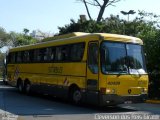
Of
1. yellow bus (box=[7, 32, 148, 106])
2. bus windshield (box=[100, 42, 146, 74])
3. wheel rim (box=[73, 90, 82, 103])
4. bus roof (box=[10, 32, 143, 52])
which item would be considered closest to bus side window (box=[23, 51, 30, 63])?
bus roof (box=[10, 32, 143, 52])

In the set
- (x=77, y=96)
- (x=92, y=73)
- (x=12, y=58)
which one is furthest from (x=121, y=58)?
(x=12, y=58)

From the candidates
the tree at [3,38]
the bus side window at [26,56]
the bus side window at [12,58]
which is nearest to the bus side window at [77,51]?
the bus side window at [26,56]

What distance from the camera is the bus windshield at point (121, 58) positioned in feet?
55.9

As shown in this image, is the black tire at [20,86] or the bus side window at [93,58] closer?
the bus side window at [93,58]

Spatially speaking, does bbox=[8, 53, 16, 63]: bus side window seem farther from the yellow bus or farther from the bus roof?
the yellow bus

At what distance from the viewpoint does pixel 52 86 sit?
21.4 metres

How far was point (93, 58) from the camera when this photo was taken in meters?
17.5

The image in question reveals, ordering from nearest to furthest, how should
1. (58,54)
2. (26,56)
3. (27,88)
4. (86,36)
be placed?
(86,36), (58,54), (27,88), (26,56)

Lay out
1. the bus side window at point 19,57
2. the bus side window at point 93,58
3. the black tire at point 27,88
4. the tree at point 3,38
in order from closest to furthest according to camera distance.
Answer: the bus side window at point 93,58
the black tire at point 27,88
the bus side window at point 19,57
the tree at point 3,38

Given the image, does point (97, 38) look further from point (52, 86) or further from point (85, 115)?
point (52, 86)

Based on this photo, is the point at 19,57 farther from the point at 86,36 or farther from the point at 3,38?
the point at 3,38

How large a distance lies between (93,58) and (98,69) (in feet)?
2.30

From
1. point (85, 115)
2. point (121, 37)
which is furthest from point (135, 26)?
point (85, 115)

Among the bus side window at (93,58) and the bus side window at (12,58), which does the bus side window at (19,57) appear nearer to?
the bus side window at (12,58)
